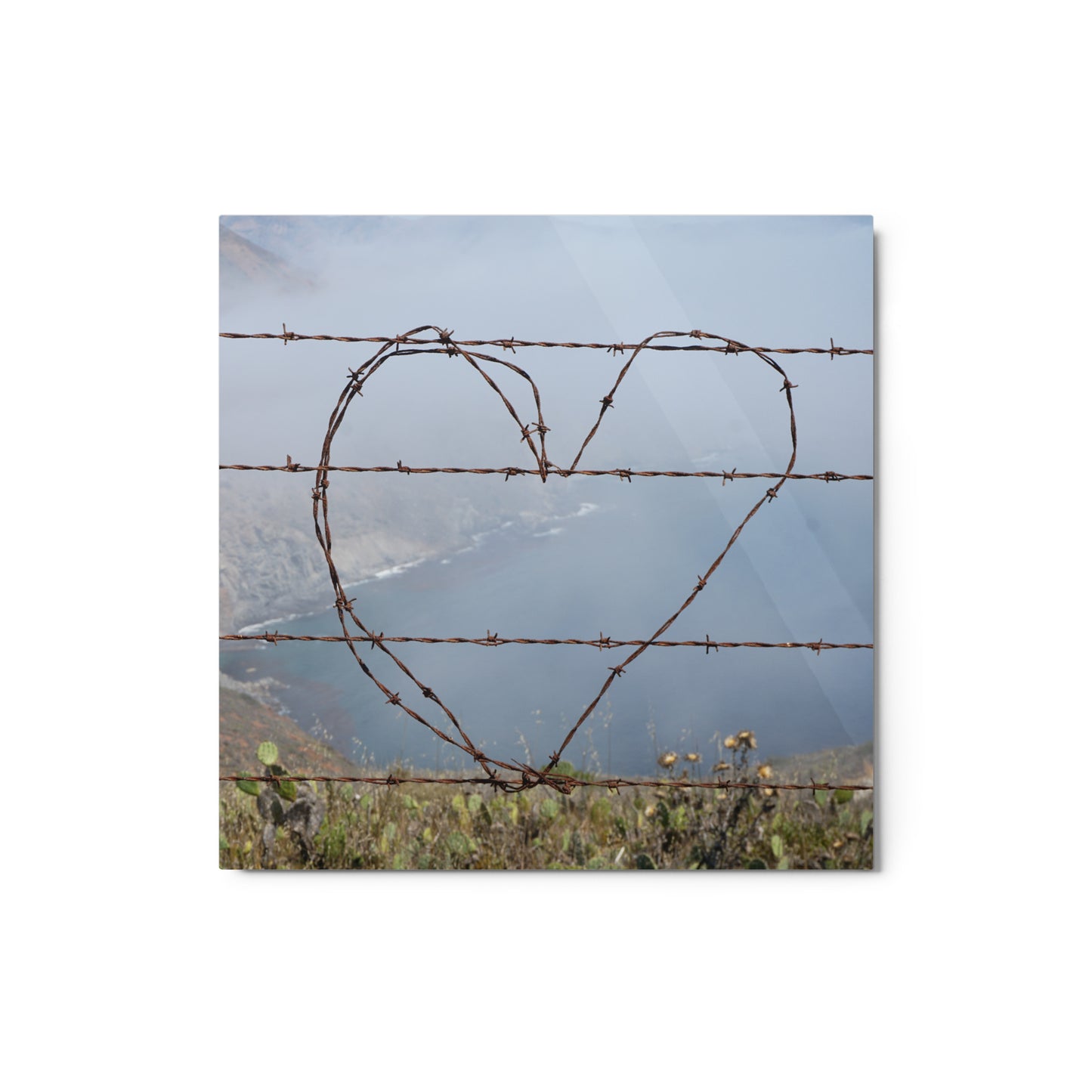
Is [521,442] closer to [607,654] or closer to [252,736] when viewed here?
[607,654]

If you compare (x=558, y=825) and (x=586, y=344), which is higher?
(x=586, y=344)

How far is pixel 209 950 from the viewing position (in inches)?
103

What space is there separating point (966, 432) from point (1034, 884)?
1020 mm

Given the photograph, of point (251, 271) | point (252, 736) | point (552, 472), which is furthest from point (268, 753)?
point (251, 271)

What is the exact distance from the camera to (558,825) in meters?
2.61

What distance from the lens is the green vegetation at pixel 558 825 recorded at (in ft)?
8.52

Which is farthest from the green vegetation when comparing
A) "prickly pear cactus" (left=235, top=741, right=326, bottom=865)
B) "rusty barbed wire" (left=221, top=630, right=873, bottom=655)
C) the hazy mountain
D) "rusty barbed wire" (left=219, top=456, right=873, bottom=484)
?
the hazy mountain

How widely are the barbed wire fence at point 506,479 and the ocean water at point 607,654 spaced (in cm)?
1

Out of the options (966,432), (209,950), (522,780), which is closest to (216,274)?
(522,780)

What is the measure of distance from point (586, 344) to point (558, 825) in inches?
42.2

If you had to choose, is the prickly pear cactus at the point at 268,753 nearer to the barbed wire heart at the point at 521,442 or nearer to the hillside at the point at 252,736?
Answer: the hillside at the point at 252,736

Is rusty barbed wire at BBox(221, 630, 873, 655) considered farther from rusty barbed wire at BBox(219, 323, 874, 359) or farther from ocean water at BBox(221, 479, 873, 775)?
rusty barbed wire at BBox(219, 323, 874, 359)

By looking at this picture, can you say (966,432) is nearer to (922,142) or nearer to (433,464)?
(922,142)

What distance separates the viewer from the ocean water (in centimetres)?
260
